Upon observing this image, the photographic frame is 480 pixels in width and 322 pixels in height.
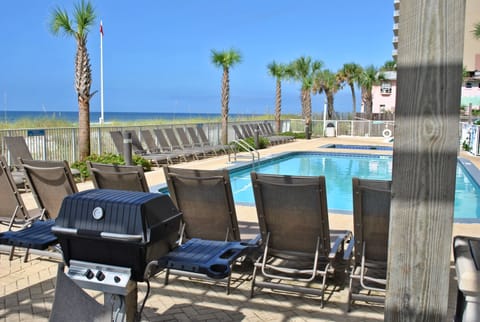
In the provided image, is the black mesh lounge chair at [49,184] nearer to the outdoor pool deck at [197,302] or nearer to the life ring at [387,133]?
the outdoor pool deck at [197,302]

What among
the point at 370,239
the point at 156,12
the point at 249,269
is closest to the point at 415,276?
the point at 370,239

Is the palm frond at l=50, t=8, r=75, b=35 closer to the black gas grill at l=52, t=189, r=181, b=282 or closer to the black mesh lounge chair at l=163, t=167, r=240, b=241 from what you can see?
the black mesh lounge chair at l=163, t=167, r=240, b=241

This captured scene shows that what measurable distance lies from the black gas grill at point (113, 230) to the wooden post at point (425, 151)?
43.1 inches

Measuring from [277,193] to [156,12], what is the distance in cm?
5141

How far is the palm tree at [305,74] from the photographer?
25.0 meters

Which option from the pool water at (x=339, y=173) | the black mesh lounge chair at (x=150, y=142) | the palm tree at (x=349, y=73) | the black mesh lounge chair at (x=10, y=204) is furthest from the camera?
the palm tree at (x=349, y=73)

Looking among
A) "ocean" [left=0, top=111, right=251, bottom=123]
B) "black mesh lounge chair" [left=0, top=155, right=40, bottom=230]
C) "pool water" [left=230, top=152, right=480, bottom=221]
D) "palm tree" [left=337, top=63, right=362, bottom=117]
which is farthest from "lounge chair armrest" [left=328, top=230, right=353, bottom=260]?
"palm tree" [left=337, top=63, right=362, bottom=117]

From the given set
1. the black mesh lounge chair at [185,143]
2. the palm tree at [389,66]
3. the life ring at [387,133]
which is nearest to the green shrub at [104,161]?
the black mesh lounge chair at [185,143]

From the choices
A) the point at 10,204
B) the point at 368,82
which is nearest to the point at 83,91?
the point at 10,204

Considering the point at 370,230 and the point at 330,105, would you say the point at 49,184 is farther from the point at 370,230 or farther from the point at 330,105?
the point at 330,105

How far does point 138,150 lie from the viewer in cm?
1228

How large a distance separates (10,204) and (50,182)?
564 mm

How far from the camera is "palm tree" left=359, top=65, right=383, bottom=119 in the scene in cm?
4503

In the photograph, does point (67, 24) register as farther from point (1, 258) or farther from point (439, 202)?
point (439, 202)
